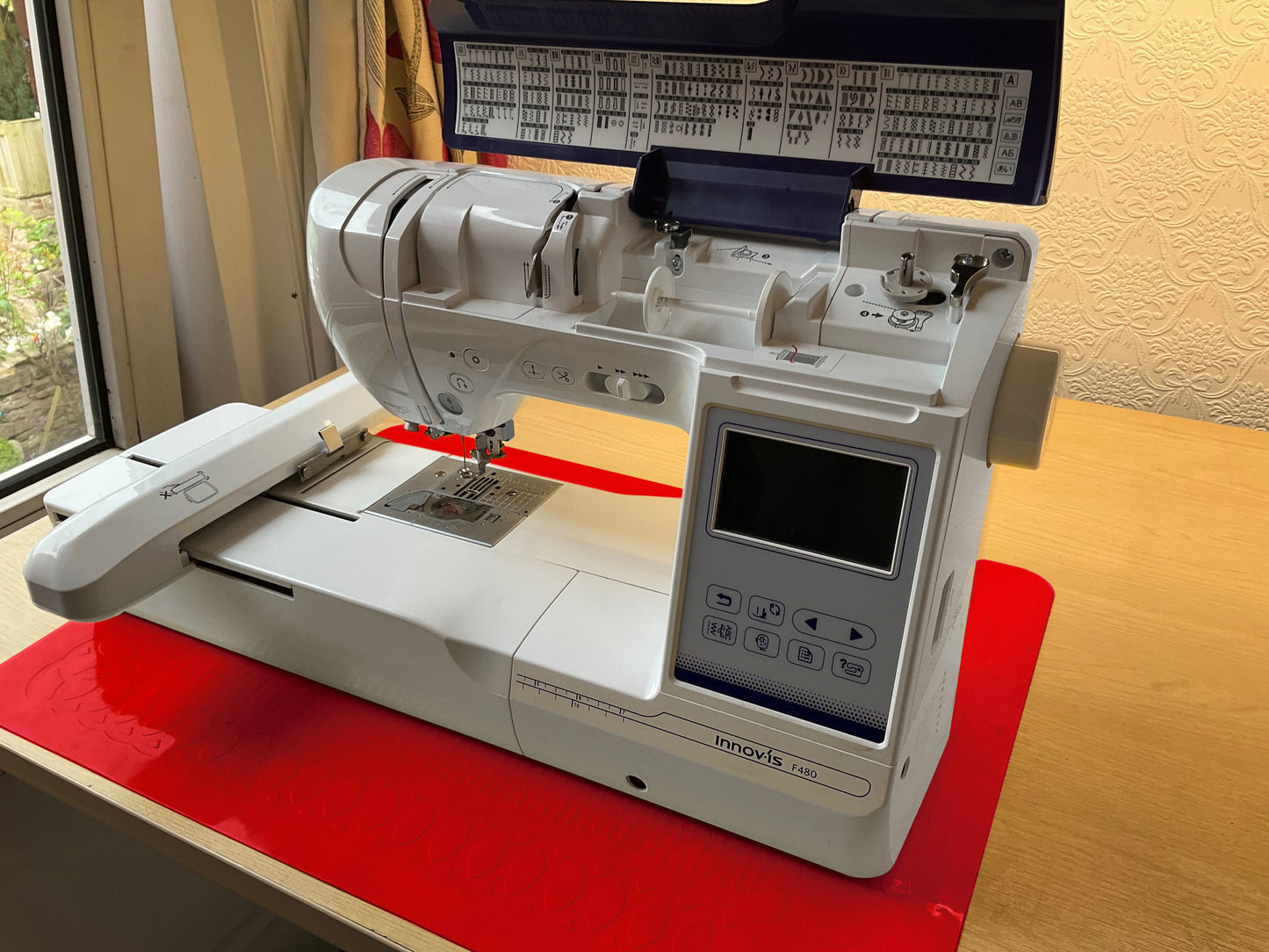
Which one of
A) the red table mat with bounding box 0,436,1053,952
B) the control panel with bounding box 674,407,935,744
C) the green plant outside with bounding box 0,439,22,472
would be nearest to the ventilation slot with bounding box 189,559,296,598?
the red table mat with bounding box 0,436,1053,952

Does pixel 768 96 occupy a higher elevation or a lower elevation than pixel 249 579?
higher

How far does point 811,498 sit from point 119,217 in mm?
1358

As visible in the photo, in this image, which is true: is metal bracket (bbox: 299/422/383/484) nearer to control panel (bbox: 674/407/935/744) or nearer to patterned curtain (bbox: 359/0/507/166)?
control panel (bbox: 674/407/935/744)

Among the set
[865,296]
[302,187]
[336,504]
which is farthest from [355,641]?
[302,187]

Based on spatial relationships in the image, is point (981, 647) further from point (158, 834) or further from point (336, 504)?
point (158, 834)

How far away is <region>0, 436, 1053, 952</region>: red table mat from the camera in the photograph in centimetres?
80

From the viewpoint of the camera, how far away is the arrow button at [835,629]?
0.76 m

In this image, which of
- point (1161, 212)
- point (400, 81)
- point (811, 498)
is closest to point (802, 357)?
point (811, 498)

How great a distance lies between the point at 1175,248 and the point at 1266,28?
1.15ft

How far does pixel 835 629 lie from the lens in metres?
0.77

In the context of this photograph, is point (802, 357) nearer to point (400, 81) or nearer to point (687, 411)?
point (687, 411)

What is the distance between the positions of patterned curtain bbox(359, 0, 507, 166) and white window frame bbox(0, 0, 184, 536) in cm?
36

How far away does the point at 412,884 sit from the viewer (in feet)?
2.70

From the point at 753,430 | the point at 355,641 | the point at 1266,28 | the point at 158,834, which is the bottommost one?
the point at 158,834
